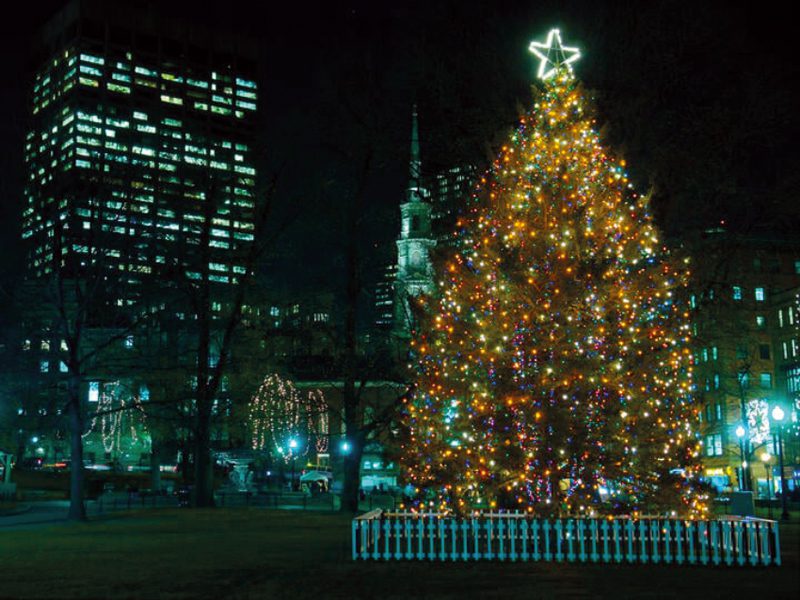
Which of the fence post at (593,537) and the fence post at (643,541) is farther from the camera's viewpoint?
the fence post at (593,537)

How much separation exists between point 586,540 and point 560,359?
361 centimetres

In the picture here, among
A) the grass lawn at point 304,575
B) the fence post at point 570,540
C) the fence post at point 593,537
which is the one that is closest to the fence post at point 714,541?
the grass lawn at point 304,575

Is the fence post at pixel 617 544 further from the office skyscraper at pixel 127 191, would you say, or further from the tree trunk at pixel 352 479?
the office skyscraper at pixel 127 191

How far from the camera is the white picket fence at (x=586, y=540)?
54.7 ft

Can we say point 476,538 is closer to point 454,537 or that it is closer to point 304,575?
point 454,537

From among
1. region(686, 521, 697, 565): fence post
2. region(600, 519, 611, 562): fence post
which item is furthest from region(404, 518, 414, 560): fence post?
region(686, 521, 697, 565): fence post

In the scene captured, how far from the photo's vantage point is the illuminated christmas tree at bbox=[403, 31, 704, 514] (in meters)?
18.0

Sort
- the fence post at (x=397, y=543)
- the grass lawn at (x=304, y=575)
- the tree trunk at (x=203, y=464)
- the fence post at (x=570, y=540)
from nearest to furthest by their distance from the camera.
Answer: the grass lawn at (x=304, y=575) < the fence post at (x=570, y=540) < the fence post at (x=397, y=543) < the tree trunk at (x=203, y=464)

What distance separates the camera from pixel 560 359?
59.6 feet

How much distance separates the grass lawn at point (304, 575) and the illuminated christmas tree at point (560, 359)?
220 centimetres

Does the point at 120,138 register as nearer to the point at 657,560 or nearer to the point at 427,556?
the point at 427,556

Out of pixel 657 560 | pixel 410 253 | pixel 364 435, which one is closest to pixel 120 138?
pixel 364 435

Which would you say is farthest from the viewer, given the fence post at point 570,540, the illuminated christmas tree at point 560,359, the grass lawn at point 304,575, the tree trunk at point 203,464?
the tree trunk at point 203,464

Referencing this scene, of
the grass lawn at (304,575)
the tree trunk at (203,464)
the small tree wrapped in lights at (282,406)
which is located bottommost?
the grass lawn at (304,575)
